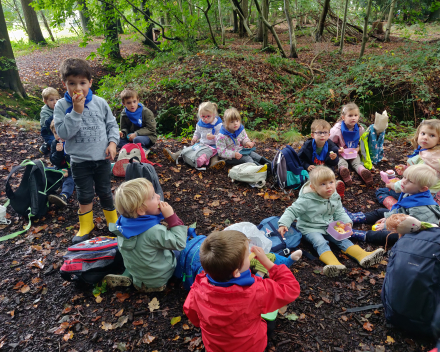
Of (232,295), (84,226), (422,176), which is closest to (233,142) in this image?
(84,226)

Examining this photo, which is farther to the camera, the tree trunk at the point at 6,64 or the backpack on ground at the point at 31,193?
the tree trunk at the point at 6,64

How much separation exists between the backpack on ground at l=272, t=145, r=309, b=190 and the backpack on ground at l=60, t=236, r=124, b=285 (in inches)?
123

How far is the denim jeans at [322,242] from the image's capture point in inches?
141

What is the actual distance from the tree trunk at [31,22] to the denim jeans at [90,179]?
20297mm

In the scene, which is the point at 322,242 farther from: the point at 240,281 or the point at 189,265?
the point at 240,281

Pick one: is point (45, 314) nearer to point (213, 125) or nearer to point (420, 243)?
point (420, 243)

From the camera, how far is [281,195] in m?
5.12

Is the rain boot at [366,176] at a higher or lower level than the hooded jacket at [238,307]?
lower

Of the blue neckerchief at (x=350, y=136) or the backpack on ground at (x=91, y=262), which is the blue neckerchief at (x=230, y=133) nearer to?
the blue neckerchief at (x=350, y=136)

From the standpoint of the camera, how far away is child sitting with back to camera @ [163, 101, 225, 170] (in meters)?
5.90

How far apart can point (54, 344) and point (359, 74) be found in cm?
1061

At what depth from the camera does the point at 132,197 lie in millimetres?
2611

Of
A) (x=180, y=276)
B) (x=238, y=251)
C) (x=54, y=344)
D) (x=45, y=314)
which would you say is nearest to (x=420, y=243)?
(x=238, y=251)

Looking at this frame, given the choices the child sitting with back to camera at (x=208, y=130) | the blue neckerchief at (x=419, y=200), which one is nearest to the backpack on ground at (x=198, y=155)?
the child sitting with back to camera at (x=208, y=130)
